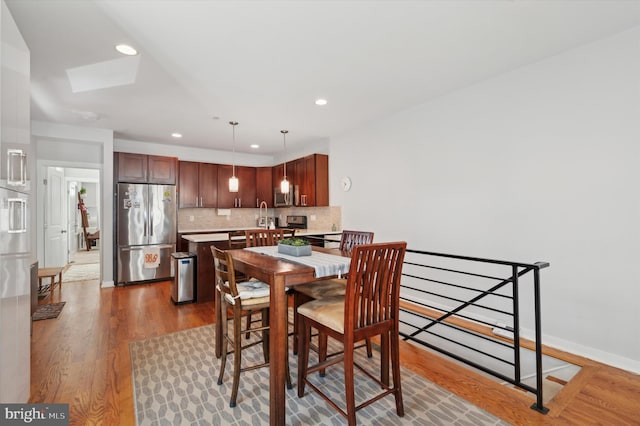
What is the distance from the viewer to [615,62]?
7.83 ft

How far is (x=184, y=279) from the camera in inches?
154

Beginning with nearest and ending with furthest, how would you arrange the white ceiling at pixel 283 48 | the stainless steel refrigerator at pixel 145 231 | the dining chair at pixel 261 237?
the white ceiling at pixel 283 48, the dining chair at pixel 261 237, the stainless steel refrigerator at pixel 145 231

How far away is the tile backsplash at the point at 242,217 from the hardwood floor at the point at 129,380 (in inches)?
106

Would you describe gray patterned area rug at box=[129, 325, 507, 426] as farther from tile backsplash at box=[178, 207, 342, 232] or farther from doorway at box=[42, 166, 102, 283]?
doorway at box=[42, 166, 102, 283]

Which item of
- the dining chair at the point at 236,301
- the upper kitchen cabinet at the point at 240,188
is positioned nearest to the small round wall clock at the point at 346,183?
the upper kitchen cabinet at the point at 240,188

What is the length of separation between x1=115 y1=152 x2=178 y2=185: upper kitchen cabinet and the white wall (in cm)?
432

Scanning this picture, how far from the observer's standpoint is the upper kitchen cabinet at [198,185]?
229 inches

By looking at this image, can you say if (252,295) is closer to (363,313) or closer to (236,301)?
(236,301)

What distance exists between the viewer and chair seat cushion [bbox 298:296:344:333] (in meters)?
1.70

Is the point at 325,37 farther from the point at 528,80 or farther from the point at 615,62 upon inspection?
the point at 615,62

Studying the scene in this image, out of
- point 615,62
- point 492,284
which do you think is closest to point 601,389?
point 492,284

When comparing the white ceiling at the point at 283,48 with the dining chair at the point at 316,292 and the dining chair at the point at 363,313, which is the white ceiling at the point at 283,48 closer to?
the dining chair at the point at 363,313

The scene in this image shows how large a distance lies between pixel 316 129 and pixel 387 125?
1.20m

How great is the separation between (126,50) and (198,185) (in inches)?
141
